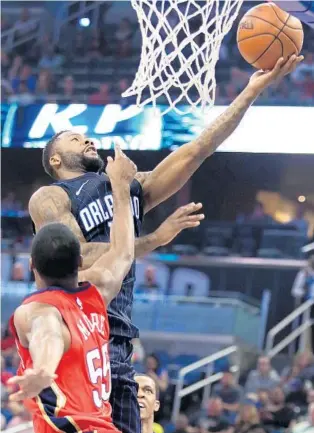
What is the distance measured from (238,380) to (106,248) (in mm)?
8431

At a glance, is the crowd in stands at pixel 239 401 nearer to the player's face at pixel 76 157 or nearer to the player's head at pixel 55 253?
the player's face at pixel 76 157

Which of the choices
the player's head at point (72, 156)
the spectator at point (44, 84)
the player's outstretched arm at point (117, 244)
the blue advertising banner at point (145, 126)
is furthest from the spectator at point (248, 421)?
the player's outstretched arm at point (117, 244)

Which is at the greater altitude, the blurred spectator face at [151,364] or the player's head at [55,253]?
the player's head at [55,253]

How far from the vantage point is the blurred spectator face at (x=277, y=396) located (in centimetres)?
992

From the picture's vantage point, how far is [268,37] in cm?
418

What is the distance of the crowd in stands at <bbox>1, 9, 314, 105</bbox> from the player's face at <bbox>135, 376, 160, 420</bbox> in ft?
21.8

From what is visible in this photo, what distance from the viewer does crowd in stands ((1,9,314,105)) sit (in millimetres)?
11953

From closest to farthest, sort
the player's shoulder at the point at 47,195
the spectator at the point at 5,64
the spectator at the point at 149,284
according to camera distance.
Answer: the player's shoulder at the point at 47,195 < the spectator at the point at 149,284 < the spectator at the point at 5,64

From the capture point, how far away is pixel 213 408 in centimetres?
1038

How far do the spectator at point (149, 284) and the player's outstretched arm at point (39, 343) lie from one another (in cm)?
951

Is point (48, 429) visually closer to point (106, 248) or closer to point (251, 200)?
point (106, 248)

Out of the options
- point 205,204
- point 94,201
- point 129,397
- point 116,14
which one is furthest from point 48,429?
point 116,14

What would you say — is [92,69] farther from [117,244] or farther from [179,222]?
[117,244]

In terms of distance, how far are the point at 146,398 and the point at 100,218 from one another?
52.1 inches
